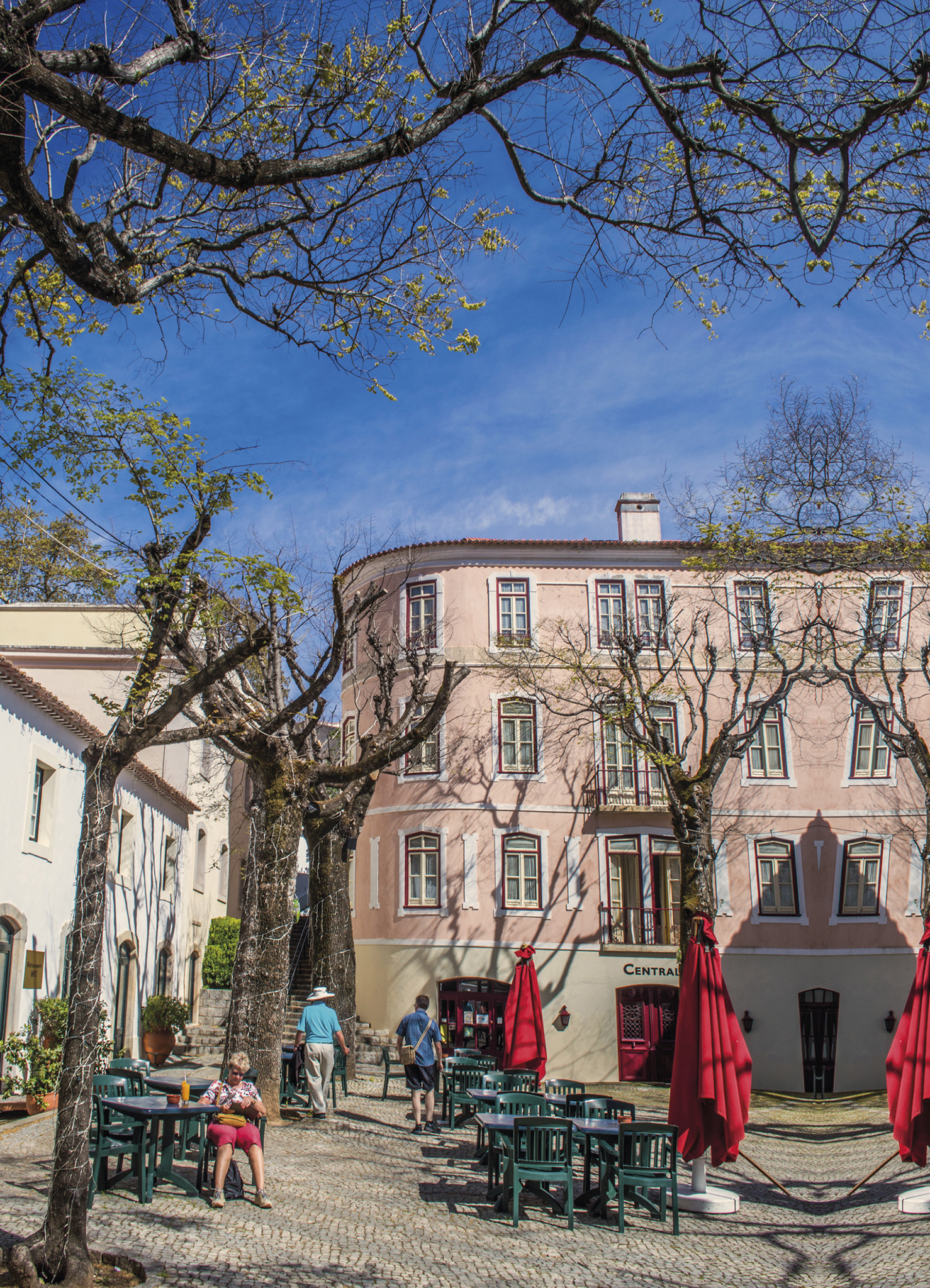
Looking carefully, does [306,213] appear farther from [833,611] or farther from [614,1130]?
[833,611]

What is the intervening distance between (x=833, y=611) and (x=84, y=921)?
914 inches

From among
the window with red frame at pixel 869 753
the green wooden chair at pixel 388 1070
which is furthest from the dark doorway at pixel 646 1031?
the window with red frame at pixel 869 753

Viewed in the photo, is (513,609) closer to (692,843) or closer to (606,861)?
(606,861)

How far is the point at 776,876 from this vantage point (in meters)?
25.4

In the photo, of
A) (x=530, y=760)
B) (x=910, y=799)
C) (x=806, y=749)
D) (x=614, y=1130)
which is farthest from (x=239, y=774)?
(x=614, y=1130)

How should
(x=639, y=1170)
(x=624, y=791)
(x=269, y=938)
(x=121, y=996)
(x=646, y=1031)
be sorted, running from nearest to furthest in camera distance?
1. (x=639, y=1170)
2. (x=269, y=938)
3. (x=121, y=996)
4. (x=646, y=1031)
5. (x=624, y=791)

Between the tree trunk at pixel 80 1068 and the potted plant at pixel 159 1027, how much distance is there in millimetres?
14458

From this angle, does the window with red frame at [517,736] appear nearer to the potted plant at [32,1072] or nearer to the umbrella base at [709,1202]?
the potted plant at [32,1072]

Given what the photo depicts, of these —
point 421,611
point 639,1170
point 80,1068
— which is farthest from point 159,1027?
point 80,1068

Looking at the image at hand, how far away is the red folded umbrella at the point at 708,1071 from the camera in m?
9.88

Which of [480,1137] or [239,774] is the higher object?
[239,774]

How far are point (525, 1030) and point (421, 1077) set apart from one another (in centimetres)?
247

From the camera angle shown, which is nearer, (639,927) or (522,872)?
(639,927)

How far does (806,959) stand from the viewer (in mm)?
24734
